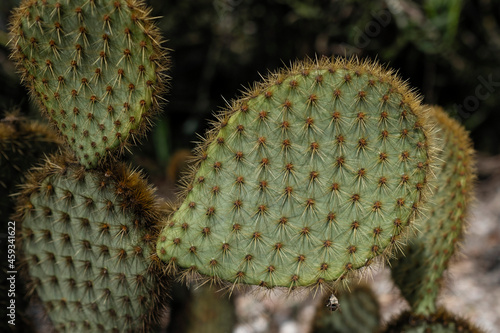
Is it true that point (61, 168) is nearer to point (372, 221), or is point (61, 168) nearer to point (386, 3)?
point (372, 221)

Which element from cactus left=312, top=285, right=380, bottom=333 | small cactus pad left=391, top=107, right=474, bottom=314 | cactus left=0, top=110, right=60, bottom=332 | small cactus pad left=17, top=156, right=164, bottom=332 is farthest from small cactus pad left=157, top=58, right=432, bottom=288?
cactus left=312, top=285, right=380, bottom=333

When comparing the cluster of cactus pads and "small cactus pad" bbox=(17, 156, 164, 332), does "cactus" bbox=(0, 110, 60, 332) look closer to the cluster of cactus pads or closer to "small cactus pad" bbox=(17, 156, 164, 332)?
"small cactus pad" bbox=(17, 156, 164, 332)

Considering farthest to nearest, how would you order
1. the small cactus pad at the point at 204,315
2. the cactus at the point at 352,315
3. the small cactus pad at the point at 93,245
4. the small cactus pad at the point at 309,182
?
1. the cactus at the point at 352,315
2. the small cactus pad at the point at 204,315
3. the small cactus pad at the point at 93,245
4. the small cactus pad at the point at 309,182

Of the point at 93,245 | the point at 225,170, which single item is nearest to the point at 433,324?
the point at 225,170

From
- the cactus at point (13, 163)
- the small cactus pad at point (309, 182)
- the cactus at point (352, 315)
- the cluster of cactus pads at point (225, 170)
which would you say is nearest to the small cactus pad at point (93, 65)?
the cluster of cactus pads at point (225, 170)

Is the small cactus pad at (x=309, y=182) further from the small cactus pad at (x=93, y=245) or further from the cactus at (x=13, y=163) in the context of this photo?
the cactus at (x=13, y=163)

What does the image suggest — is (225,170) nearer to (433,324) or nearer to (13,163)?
(13,163)
